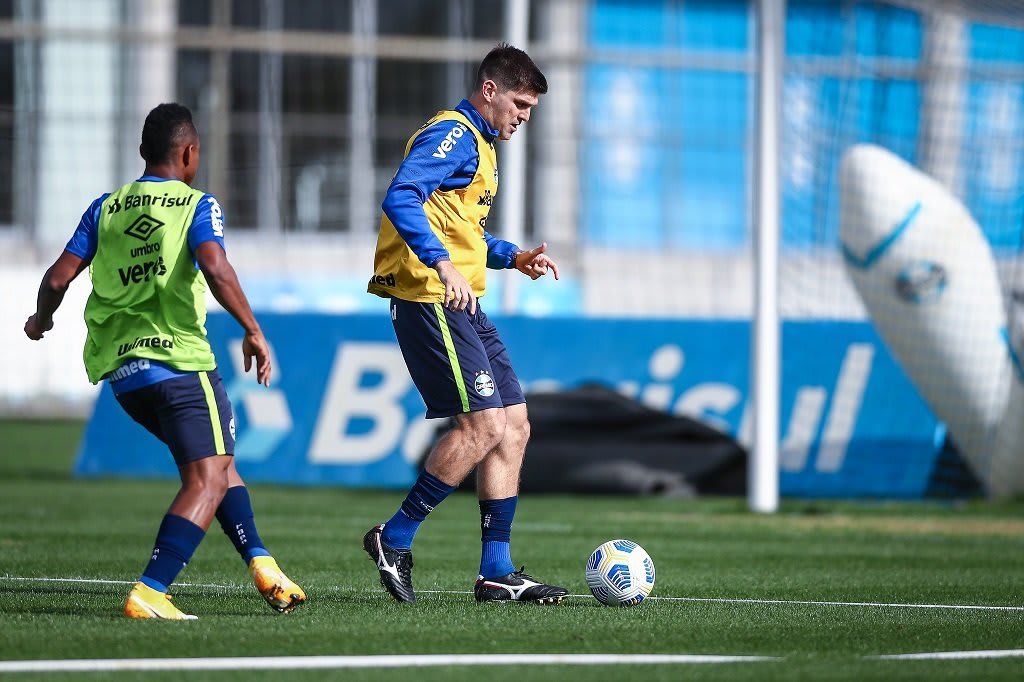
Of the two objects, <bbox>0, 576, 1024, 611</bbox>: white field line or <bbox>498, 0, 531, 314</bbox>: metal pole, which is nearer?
<bbox>0, 576, 1024, 611</bbox>: white field line

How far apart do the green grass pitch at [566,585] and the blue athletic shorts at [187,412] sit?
656 mm

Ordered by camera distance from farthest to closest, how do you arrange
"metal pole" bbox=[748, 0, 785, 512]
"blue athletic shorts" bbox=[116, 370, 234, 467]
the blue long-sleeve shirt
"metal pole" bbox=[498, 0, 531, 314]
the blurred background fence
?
the blurred background fence → "metal pole" bbox=[498, 0, 531, 314] → "metal pole" bbox=[748, 0, 785, 512] → the blue long-sleeve shirt → "blue athletic shorts" bbox=[116, 370, 234, 467]

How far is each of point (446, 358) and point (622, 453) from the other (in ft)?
26.5

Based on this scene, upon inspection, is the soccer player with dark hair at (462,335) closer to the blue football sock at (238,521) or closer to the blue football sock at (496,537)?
the blue football sock at (496,537)

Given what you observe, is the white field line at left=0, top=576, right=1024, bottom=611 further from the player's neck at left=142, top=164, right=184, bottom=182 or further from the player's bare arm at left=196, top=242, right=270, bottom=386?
the player's neck at left=142, top=164, right=184, bottom=182

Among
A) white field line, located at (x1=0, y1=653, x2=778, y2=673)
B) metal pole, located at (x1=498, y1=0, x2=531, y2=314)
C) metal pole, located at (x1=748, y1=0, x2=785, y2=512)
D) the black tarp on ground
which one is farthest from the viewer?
metal pole, located at (x1=498, y1=0, x2=531, y2=314)

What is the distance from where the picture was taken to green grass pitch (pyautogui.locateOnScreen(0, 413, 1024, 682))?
513 centimetres

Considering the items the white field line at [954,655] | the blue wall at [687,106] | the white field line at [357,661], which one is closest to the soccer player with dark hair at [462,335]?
the white field line at [357,661]

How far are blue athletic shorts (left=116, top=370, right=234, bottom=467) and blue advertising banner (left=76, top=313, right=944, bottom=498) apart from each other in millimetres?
8881

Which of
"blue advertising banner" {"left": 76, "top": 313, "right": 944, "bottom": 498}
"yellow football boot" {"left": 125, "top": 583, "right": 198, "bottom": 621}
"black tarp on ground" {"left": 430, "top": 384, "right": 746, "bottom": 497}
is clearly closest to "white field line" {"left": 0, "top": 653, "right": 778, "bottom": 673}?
"yellow football boot" {"left": 125, "top": 583, "right": 198, "bottom": 621}

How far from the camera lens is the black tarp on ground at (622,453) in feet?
47.2

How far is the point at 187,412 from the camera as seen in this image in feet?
19.6

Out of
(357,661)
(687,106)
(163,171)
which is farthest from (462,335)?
(687,106)

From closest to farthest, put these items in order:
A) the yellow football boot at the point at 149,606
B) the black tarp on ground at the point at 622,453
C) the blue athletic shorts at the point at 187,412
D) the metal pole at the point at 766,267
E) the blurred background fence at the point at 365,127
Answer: the yellow football boot at the point at 149,606, the blue athletic shorts at the point at 187,412, the metal pole at the point at 766,267, the black tarp on ground at the point at 622,453, the blurred background fence at the point at 365,127
